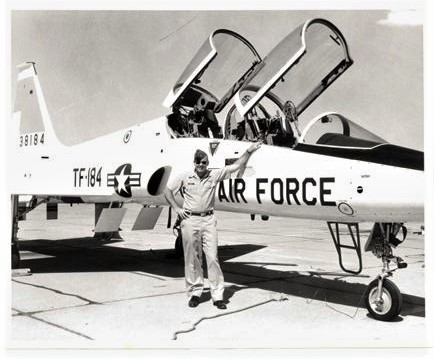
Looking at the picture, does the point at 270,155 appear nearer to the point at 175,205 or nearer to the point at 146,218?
the point at 175,205

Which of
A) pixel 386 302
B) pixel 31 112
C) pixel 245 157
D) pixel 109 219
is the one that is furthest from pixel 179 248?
pixel 386 302

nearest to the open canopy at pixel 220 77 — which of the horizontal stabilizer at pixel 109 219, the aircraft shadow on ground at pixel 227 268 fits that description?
the horizontal stabilizer at pixel 109 219

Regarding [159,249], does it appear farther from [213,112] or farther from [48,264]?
[213,112]

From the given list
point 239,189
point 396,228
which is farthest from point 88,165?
point 396,228

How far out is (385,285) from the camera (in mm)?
5656

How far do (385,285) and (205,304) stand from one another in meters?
2.12

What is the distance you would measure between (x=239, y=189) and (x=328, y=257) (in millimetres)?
4473

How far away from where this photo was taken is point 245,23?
736 centimetres

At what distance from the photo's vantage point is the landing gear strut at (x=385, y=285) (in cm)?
554

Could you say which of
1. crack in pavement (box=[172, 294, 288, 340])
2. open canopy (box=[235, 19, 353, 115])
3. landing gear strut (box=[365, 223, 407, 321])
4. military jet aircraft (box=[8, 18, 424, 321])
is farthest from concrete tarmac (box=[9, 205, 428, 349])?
open canopy (box=[235, 19, 353, 115])

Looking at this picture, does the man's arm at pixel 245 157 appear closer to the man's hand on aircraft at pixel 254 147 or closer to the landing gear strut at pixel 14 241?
the man's hand on aircraft at pixel 254 147

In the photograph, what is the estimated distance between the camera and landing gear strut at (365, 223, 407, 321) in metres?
5.54

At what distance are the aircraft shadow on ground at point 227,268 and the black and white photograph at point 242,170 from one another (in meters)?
0.06

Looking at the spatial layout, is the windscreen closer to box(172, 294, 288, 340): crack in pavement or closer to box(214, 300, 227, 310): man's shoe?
box(172, 294, 288, 340): crack in pavement
